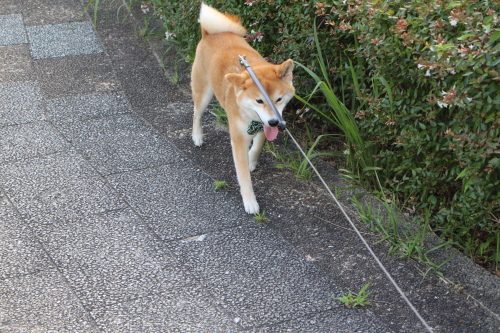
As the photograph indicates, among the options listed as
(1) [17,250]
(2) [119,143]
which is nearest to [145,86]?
(2) [119,143]

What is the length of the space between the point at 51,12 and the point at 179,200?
4208 mm

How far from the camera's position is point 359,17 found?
139 inches

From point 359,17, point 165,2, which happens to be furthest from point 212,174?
point 165,2

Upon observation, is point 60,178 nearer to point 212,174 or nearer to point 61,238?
point 61,238

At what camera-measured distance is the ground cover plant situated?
9.32ft

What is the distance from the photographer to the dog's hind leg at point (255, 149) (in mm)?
4115

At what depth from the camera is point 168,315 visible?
290 cm

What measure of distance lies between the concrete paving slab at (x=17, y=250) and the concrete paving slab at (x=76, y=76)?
1951 millimetres

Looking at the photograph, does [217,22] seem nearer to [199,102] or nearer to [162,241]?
[199,102]

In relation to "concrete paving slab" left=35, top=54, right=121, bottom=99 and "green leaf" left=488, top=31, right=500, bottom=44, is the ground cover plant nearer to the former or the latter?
→ "green leaf" left=488, top=31, right=500, bottom=44

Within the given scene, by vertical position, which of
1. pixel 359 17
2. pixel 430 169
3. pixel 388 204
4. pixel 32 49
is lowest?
pixel 32 49

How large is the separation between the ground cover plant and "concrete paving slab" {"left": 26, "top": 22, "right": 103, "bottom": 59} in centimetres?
242

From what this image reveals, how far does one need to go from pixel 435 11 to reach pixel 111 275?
2.30 m

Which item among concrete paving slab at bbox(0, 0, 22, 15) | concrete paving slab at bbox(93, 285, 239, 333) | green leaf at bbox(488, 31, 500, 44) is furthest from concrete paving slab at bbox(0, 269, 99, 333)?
concrete paving slab at bbox(0, 0, 22, 15)
